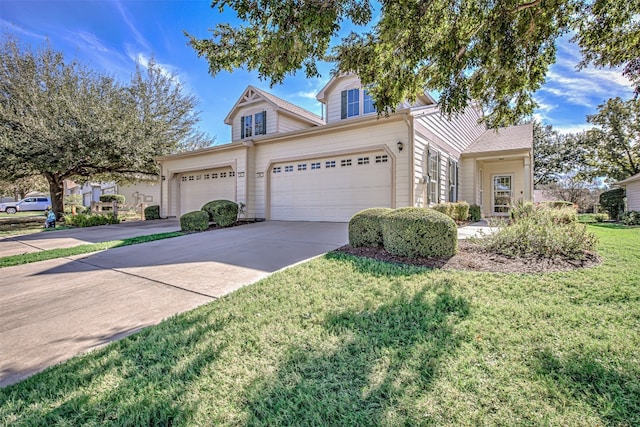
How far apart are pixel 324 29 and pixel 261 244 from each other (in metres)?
4.74

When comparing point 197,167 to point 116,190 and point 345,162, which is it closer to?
point 345,162

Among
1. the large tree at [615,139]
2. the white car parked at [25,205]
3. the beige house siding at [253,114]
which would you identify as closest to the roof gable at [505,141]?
the beige house siding at [253,114]

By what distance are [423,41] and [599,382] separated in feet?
16.1

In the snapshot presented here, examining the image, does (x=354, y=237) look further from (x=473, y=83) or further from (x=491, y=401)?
(x=491, y=401)

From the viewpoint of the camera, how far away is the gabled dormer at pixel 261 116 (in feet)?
48.6

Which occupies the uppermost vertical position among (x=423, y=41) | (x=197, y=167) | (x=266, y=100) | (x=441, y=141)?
(x=266, y=100)

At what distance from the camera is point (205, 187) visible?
1475 cm

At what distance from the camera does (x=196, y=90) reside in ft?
59.0

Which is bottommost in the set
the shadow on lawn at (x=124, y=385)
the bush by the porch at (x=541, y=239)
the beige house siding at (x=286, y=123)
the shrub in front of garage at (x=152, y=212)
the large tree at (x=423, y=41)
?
the shadow on lawn at (x=124, y=385)

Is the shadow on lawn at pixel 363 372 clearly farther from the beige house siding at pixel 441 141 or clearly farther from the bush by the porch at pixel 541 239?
the beige house siding at pixel 441 141

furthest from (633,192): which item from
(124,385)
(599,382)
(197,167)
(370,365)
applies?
(197,167)

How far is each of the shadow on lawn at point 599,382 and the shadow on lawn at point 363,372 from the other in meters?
0.69

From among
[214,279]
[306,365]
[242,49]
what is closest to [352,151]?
[242,49]

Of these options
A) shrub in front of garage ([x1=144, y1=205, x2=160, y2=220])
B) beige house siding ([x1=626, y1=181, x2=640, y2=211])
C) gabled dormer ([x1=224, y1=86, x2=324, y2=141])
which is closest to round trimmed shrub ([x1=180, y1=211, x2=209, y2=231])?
gabled dormer ([x1=224, y1=86, x2=324, y2=141])
